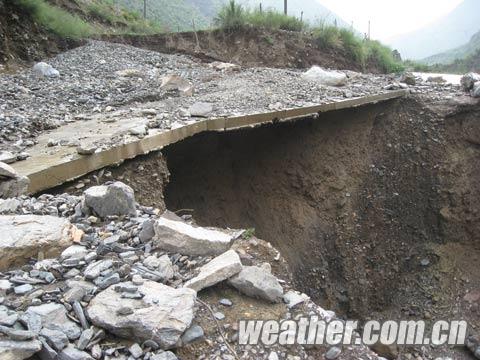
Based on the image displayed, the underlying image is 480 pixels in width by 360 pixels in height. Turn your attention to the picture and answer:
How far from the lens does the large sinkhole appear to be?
17.9 feet

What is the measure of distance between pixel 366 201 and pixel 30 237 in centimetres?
511

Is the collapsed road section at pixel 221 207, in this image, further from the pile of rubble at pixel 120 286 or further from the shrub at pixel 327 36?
the shrub at pixel 327 36

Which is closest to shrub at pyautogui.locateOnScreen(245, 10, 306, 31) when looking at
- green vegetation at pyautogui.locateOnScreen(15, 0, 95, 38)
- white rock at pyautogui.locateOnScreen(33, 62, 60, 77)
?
green vegetation at pyautogui.locateOnScreen(15, 0, 95, 38)

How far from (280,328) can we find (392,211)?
4.91 metres

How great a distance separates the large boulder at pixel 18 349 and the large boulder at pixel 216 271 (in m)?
0.70

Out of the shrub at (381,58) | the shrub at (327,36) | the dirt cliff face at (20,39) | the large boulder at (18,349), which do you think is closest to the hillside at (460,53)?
the shrub at (381,58)

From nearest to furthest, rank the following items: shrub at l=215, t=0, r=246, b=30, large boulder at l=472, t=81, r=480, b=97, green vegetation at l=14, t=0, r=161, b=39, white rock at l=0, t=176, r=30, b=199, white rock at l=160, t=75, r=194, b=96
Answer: white rock at l=0, t=176, r=30, b=199 < white rock at l=160, t=75, r=194, b=96 < large boulder at l=472, t=81, r=480, b=97 < green vegetation at l=14, t=0, r=161, b=39 < shrub at l=215, t=0, r=246, b=30

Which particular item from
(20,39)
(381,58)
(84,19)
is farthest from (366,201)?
(84,19)

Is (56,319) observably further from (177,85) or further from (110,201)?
(177,85)

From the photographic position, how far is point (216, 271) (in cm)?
201

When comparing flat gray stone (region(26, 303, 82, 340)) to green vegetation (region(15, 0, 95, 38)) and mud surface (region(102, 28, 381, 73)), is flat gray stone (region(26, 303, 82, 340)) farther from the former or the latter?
mud surface (region(102, 28, 381, 73))

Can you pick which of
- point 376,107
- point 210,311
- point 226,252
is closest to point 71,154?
point 226,252

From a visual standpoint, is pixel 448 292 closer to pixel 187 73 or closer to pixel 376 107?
pixel 376 107

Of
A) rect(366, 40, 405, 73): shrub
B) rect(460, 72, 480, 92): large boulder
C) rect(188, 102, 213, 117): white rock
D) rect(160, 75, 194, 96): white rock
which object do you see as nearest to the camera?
rect(188, 102, 213, 117): white rock
